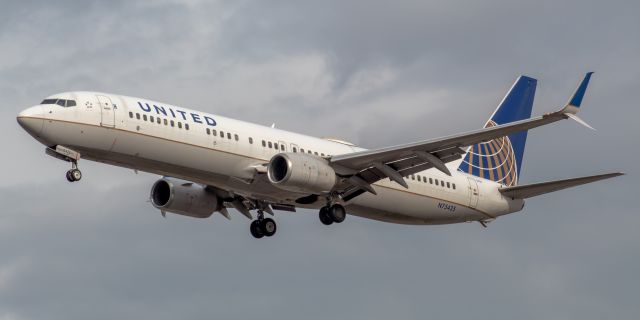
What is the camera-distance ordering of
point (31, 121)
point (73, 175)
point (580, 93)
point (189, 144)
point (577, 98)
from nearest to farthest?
point (577, 98)
point (580, 93)
point (31, 121)
point (73, 175)
point (189, 144)

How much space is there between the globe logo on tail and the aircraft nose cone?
851 inches

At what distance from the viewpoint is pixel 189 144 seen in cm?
5159

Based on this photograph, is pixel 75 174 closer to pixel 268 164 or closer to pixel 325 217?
pixel 268 164

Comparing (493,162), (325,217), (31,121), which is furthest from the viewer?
(493,162)

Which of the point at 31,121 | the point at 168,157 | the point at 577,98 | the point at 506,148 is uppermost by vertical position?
the point at 31,121

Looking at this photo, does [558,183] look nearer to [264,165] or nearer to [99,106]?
[264,165]

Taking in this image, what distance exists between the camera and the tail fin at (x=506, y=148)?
63.8 meters

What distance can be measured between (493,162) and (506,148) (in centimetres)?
214

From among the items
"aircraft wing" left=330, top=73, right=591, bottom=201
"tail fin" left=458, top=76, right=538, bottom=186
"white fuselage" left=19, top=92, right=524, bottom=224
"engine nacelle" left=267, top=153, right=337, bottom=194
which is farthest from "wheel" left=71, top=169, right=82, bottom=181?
"tail fin" left=458, top=76, right=538, bottom=186

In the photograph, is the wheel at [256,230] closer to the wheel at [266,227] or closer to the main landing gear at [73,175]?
the wheel at [266,227]

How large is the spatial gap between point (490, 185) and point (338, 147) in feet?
28.4

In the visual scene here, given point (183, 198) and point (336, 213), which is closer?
point (336, 213)

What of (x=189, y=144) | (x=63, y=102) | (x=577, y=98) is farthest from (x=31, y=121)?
(x=577, y=98)

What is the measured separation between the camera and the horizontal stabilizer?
53.6 m
